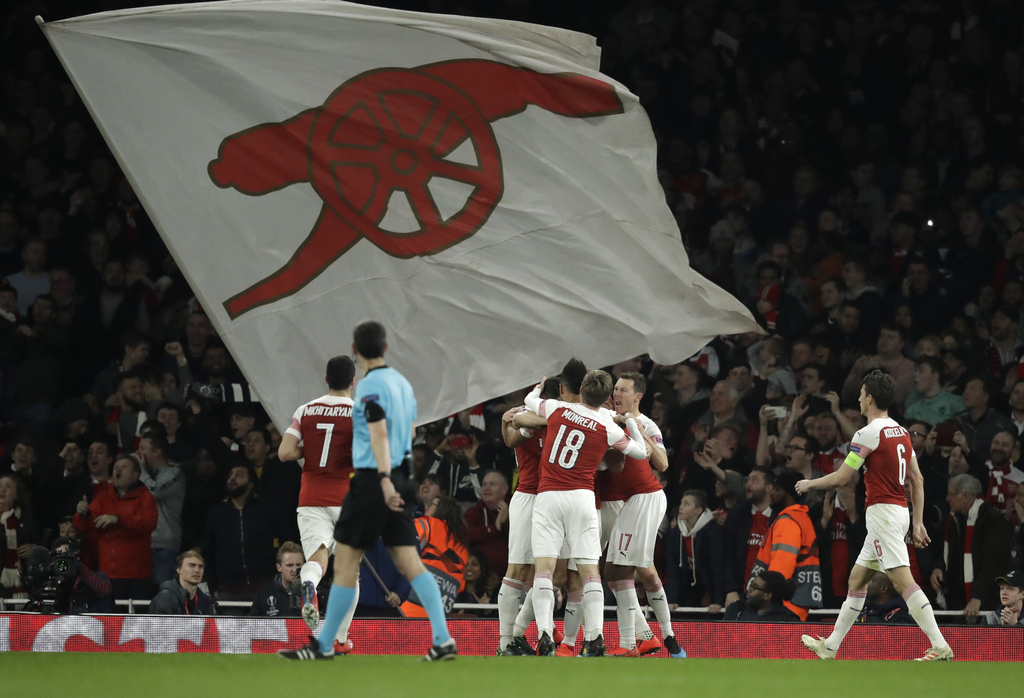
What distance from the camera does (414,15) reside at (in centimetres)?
1081

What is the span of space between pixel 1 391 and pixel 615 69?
8728mm

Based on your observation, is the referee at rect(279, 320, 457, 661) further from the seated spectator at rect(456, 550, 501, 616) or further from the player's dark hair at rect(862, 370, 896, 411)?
the seated spectator at rect(456, 550, 501, 616)

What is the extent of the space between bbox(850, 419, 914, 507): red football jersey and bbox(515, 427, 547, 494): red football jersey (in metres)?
2.42

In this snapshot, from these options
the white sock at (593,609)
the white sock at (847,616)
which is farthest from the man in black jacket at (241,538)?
the white sock at (847,616)

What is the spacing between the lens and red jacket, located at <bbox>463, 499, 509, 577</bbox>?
508 inches

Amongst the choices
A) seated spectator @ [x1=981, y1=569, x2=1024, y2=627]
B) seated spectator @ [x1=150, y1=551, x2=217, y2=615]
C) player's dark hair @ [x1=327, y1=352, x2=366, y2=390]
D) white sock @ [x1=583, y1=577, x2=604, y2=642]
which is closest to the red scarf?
seated spectator @ [x1=150, y1=551, x2=217, y2=615]

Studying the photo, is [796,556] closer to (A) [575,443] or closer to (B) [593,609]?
(B) [593,609]

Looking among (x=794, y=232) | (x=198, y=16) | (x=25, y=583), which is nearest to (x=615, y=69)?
(x=794, y=232)

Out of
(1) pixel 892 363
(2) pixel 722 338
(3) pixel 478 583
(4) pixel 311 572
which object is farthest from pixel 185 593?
(1) pixel 892 363

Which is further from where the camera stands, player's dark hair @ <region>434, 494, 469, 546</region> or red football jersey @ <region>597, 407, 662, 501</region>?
player's dark hair @ <region>434, 494, 469, 546</region>

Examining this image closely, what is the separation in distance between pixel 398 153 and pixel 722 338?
547 centimetres

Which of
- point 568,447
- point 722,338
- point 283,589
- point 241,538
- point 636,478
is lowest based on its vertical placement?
point 283,589

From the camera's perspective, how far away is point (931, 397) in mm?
13359

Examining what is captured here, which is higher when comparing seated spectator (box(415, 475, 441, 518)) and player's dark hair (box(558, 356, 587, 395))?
player's dark hair (box(558, 356, 587, 395))
